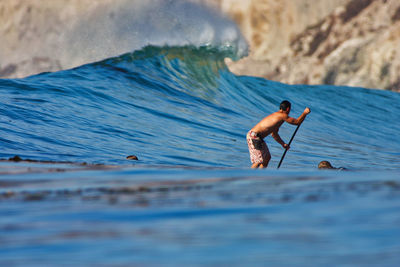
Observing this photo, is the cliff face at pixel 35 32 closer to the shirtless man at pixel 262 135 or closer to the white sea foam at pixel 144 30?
the white sea foam at pixel 144 30

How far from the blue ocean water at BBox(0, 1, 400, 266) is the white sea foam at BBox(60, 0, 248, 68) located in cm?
343

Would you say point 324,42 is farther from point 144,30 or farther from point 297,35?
point 144,30

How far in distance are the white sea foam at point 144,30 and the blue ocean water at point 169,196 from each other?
11.3 feet

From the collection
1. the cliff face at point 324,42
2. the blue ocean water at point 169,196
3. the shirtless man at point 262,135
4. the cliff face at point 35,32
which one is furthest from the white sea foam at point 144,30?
the shirtless man at point 262,135

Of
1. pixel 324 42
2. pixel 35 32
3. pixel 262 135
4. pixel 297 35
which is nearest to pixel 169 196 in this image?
pixel 262 135

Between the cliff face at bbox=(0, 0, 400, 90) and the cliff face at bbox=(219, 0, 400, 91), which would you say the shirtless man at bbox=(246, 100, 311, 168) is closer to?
the cliff face at bbox=(0, 0, 400, 90)

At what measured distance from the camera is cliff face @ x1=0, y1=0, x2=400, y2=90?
1966 centimetres

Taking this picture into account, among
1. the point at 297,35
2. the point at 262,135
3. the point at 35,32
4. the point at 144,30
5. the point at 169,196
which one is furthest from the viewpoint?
the point at 297,35

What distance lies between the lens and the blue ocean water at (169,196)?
291 centimetres

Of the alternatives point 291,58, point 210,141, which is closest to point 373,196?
point 210,141

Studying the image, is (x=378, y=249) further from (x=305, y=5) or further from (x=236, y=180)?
(x=305, y=5)

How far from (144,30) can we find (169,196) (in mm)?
15820

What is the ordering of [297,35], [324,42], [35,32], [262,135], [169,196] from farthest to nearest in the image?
[324,42], [297,35], [35,32], [262,135], [169,196]

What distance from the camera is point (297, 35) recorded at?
21.8 meters
